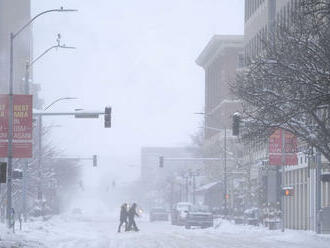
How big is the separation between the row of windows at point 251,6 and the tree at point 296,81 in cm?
4475

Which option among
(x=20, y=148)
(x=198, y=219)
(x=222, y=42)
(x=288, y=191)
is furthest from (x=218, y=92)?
(x=20, y=148)

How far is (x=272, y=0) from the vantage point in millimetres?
55812

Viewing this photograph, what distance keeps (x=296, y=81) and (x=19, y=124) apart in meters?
11.1

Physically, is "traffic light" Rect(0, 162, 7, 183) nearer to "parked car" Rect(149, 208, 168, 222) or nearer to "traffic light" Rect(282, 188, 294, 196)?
"traffic light" Rect(282, 188, 294, 196)

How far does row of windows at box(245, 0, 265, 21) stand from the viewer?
87.3m

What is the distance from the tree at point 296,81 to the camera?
30.5 metres

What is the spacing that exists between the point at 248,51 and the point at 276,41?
156 feet

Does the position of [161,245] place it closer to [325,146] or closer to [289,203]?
[325,146]

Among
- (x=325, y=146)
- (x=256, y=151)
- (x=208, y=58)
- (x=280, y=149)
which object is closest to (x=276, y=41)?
(x=325, y=146)

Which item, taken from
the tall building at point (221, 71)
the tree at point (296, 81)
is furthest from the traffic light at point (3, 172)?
the tall building at point (221, 71)

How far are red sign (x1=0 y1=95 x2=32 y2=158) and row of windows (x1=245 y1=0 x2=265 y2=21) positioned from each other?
166 ft

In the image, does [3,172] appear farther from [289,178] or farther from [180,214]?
[180,214]

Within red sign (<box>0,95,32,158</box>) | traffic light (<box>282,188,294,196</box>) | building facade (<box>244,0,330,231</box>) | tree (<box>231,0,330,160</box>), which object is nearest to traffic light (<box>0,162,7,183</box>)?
red sign (<box>0,95,32,158</box>)

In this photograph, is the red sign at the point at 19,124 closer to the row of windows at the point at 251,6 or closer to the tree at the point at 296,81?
the tree at the point at 296,81
